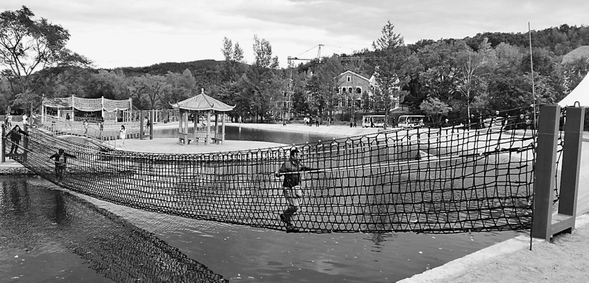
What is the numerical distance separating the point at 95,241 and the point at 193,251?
2135 millimetres

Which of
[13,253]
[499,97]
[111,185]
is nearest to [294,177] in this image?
[13,253]

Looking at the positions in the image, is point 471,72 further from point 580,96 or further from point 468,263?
point 468,263

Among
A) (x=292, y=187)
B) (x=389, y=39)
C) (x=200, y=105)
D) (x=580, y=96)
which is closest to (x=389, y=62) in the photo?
(x=389, y=39)

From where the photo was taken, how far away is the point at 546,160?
→ 5.12m

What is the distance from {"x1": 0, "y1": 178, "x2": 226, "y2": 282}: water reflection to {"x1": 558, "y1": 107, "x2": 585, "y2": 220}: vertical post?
197 inches

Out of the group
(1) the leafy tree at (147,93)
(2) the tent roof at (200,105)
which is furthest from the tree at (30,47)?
(1) the leafy tree at (147,93)

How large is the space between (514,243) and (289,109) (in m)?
67.9

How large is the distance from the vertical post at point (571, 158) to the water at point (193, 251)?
2285 millimetres

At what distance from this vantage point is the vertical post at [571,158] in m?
5.45

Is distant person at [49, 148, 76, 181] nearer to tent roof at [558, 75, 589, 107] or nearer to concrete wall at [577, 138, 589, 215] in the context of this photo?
concrete wall at [577, 138, 589, 215]

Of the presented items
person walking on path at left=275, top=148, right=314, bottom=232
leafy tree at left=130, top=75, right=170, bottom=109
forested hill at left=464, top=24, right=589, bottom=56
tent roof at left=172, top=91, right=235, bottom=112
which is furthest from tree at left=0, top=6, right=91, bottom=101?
forested hill at left=464, top=24, right=589, bottom=56

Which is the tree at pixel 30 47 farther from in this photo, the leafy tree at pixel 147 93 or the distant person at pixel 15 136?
the leafy tree at pixel 147 93

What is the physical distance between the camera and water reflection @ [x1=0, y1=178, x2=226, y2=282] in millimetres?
6977

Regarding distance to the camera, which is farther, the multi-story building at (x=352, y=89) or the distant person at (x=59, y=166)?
the multi-story building at (x=352, y=89)
